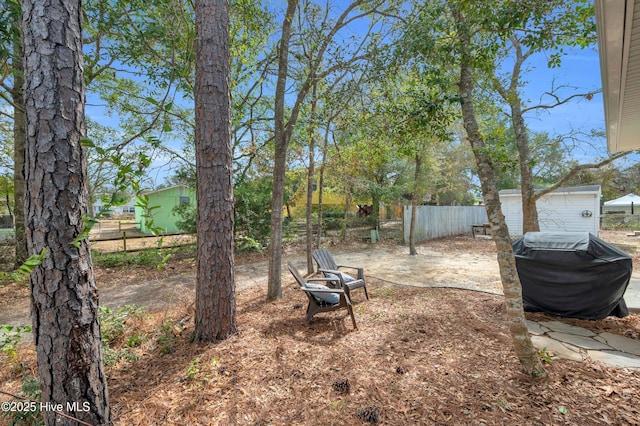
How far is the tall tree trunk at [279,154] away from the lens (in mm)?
4527

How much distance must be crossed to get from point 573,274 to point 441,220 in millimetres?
10328

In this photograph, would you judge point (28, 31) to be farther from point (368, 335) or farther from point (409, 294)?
point (409, 294)

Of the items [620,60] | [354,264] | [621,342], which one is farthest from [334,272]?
[620,60]

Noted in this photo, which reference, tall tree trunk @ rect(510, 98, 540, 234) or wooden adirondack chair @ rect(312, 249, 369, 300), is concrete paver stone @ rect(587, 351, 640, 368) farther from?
tall tree trunk @ rect(510, 98, 540, 234)

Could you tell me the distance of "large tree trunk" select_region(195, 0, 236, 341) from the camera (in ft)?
9.78

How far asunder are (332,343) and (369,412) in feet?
3.62

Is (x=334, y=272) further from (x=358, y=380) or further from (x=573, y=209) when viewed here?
(x=573, y=209)

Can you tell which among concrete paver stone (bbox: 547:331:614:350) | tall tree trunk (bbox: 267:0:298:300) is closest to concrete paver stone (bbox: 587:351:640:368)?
concrete paver stone (bbox: 547:331:614:350)

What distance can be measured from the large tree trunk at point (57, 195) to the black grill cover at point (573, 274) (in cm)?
475

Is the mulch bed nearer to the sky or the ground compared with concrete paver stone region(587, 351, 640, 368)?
nearer to the sky

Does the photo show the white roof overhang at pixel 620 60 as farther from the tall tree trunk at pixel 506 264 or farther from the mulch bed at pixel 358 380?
the mulch bed at pixel 358 380

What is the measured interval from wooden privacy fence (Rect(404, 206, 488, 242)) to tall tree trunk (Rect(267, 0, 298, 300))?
7877mm

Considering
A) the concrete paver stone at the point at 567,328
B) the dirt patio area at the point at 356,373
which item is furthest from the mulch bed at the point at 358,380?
the concrete paver stone at the point at 567,328

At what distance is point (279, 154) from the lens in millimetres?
4508
